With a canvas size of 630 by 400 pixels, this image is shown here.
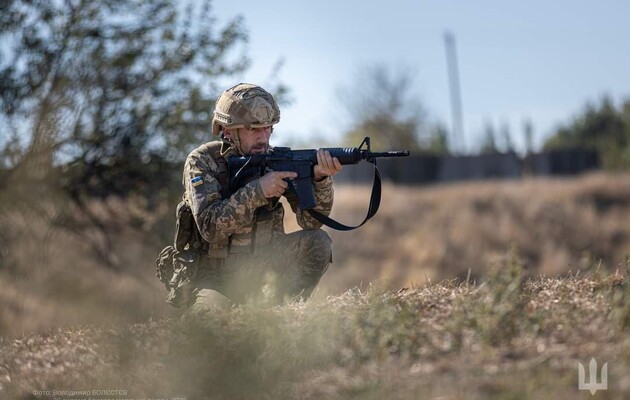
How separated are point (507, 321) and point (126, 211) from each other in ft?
39.0

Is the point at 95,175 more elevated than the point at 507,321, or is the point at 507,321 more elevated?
the point at 95,175

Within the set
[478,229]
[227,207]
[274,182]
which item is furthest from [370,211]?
[478,229]

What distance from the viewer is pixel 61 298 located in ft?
58.3

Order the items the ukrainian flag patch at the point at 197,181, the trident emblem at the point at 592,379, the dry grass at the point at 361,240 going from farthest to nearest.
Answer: the dry grass at the point at 361,240, the ukrainian flag patch at the point at 197,181, the trident emblem at the point at 592,379

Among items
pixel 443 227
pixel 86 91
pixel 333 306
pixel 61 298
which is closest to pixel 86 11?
pixel 86 91

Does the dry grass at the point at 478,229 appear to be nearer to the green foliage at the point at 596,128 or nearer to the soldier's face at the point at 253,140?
the soldier's face at the point at 253,140

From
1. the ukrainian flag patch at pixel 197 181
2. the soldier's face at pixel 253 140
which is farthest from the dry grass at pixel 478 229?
the ukrainian flag patch at pixel 197 181

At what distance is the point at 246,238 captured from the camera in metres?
6.91

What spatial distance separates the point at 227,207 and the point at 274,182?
348 millimetres

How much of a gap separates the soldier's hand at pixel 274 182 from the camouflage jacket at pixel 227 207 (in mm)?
40

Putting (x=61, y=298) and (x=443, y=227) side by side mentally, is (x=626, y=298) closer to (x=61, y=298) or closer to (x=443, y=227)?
(x=61, y=298)

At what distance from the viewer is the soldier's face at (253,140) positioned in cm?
696

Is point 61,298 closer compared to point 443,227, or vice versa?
point 61,298

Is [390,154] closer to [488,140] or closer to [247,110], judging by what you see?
[247,110]
